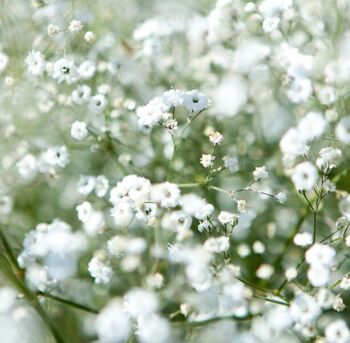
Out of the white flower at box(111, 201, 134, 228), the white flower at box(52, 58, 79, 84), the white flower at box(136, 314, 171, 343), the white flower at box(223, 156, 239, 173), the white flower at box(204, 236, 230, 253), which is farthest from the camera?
the white flower at box(52, 58, 79, 84)

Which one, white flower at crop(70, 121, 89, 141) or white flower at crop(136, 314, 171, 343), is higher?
white flower at crop(70, 121, 89, 141)

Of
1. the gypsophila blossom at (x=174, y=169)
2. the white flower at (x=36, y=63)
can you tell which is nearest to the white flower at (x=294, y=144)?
the gypsophila blossom at (x=174, y=169)

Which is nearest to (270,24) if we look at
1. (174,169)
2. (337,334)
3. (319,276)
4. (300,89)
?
(300,89)

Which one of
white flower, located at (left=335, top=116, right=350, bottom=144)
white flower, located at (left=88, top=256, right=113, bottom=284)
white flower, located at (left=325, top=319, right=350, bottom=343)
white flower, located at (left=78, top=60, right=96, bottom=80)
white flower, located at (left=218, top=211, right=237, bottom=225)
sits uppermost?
white flower, located at (left=78, top=60, right=96, bottom=80)

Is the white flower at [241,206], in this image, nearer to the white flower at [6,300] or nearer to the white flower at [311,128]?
the white flower at [311,128]

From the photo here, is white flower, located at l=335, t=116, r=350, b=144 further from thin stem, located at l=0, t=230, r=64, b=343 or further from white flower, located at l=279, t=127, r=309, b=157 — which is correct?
thin stem, located at l=0, t=230, r=64, b=343

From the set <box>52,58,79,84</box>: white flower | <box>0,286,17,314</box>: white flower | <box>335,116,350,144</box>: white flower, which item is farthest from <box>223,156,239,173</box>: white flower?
<box>0,286,17,314</box>: white flower

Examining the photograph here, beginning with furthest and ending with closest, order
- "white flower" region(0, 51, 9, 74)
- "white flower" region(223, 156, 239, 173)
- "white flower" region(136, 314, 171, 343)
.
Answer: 1. "white flower" region(0, 51, 9, 74)
2. "white flower" region(223, 156, 239, 173)
3. "white flower" region(136, 314, 171, 343)
